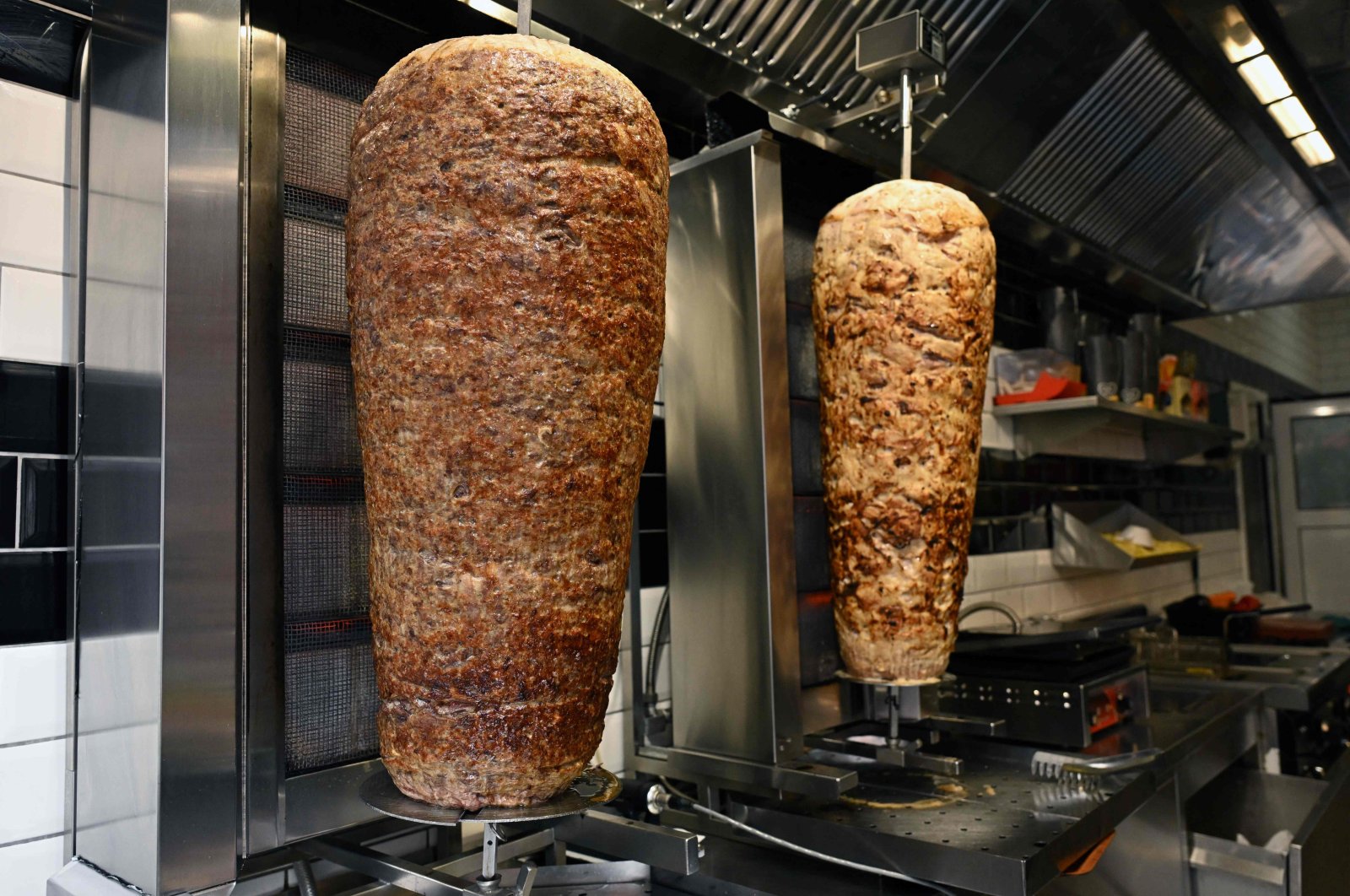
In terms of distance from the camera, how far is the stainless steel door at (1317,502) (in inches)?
212

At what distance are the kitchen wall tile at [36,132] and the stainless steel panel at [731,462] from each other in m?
0.95

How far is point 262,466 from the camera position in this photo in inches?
42.7

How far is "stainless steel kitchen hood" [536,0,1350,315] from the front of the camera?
1829 mm

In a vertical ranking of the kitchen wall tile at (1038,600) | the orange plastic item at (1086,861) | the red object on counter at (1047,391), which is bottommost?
the orange plastic item at (1086,861)

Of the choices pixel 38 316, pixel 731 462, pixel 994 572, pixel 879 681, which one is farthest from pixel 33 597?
pixel 994 572

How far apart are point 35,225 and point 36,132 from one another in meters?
0.12

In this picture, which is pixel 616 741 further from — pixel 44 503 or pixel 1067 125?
pixel 1067 125

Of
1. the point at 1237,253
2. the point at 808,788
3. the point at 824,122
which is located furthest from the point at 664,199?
the point at 1237,253

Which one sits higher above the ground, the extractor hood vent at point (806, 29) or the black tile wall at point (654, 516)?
the extractor hood vent at point (806, 29)

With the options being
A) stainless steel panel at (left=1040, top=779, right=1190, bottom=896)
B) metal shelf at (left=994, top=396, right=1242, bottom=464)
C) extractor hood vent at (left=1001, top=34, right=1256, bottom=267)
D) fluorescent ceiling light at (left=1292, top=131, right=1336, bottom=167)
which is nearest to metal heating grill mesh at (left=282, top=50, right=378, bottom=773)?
stainless steel panel at (left=1040, top=779, right=1190, bottom=896)

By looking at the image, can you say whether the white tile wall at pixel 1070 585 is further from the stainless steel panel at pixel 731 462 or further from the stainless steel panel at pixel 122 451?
the stainless steel panel at pixel 122 451

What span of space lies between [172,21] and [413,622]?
2.29ft

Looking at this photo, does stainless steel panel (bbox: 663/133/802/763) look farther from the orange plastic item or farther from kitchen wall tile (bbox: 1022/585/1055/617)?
kitchen wall tile (bbox: 1022/585/1055/617)

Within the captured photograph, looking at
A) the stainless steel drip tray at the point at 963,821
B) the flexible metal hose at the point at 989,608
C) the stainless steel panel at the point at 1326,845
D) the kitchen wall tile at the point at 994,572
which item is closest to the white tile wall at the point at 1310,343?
the kitchen wall tile at the point at 994,572
